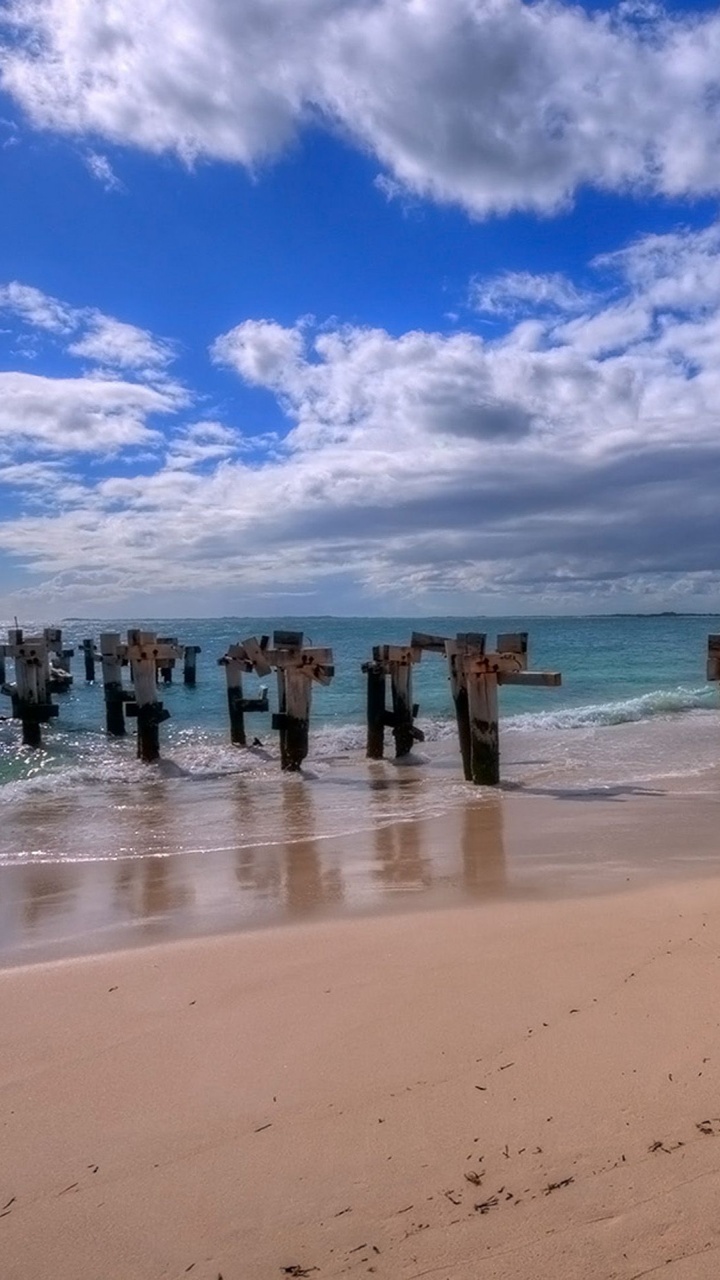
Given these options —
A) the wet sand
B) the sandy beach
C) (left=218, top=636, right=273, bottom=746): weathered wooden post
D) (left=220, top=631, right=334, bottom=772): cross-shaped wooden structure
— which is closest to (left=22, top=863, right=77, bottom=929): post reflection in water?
the wet sand

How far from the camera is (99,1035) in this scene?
4.02 meters

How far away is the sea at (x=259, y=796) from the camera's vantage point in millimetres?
6648

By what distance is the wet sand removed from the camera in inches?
231

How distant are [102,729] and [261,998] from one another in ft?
63.8

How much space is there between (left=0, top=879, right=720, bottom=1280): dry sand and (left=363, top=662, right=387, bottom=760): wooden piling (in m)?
10.4

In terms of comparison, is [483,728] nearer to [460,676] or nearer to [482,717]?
[482,717]

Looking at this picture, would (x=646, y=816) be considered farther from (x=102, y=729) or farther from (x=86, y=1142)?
(x=102, y=729)

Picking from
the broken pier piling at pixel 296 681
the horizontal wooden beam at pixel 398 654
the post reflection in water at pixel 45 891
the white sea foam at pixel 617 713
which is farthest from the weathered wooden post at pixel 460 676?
the post reflection in water at pixel 45 891

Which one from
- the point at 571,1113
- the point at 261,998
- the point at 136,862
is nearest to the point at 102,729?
the point at 136,862

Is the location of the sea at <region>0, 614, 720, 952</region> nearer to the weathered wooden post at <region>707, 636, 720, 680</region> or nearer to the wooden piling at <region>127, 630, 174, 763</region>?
the wooden piling at <region>127, 630, 174, 763</region>

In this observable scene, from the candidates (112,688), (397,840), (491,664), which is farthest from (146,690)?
(397,840)

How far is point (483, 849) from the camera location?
792 cm

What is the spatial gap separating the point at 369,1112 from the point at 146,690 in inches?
505

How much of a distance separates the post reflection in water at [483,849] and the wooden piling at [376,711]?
15.3ft
